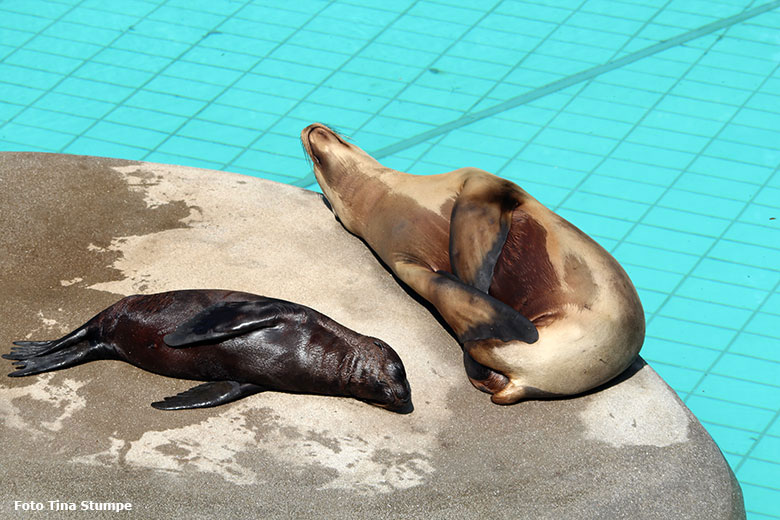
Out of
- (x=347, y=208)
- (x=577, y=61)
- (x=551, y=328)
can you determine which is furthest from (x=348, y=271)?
(x=577, y=61)

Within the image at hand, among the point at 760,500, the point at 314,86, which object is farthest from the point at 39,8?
the point at 760,500

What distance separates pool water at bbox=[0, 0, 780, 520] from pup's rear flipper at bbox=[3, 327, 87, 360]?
12.1 ft

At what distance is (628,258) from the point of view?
7773 mm

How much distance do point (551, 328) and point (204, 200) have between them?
2.29 m

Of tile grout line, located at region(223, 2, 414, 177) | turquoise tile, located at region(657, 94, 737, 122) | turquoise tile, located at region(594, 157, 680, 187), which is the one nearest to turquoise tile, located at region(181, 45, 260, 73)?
tile grout line, located at region(223, 2, 414, 177)

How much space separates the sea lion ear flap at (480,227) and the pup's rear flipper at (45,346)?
173 centimetres

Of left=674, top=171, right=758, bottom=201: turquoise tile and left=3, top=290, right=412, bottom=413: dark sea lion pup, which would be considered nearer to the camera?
left=3, top=290, right=412, bottom=413: dark sea lion pup

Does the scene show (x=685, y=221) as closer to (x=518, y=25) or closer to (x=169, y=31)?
(x=518, y=25)

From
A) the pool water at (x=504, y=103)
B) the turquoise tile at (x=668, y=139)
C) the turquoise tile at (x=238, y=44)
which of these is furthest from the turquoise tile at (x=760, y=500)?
the turquoise tile at (x=238, y=44)

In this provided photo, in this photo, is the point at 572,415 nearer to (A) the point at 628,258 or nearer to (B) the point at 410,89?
(A) the point at 628,258

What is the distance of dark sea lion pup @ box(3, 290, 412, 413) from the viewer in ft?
15.4

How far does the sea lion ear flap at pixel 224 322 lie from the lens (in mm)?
4691

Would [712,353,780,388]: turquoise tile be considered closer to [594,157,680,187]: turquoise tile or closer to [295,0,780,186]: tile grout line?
[594,157,680,187]: turquoise tile

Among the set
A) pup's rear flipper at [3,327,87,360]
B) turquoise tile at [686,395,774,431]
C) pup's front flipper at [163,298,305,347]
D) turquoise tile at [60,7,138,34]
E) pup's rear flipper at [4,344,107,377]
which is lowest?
turquoise tile at [686,395,774,431]
